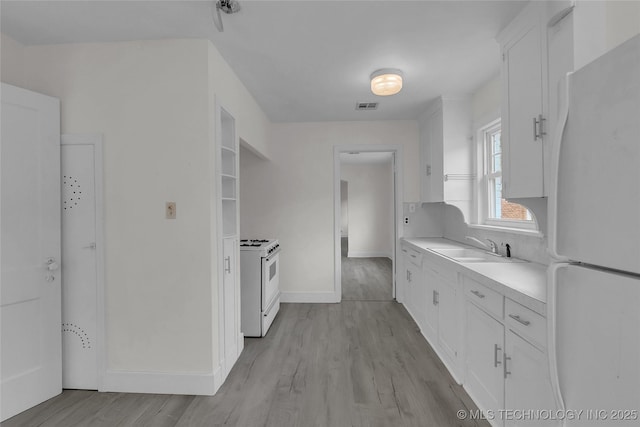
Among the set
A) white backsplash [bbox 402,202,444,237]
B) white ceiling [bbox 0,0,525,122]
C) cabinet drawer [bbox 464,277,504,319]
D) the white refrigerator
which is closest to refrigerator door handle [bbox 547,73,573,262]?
the white refrigerator

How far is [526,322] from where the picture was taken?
147cm

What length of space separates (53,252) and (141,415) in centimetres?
129

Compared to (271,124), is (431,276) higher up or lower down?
lower down

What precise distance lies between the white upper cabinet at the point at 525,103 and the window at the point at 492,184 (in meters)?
0.91

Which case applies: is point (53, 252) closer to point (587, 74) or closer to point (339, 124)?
point (587, 74)

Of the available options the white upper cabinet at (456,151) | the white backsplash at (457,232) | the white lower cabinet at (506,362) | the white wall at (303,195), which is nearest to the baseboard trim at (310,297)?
the white wall at (303,195)

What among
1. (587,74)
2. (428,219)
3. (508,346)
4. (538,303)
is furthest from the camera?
(428,219)

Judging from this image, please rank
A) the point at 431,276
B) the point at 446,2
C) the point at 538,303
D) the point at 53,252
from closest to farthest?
1. the point at 538,303
2. the point at 446,2
3. the point at 53,252
4. the point at 431,276

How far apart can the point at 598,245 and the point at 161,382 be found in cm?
260

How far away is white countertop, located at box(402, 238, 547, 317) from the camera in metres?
1.44

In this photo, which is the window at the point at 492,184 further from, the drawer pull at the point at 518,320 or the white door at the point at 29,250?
the white door at the point at 29,250

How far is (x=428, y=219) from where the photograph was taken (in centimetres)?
423

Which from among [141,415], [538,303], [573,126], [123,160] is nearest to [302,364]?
[141,415]

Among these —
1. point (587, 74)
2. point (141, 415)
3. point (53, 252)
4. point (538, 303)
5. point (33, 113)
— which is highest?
point (33, 113)
